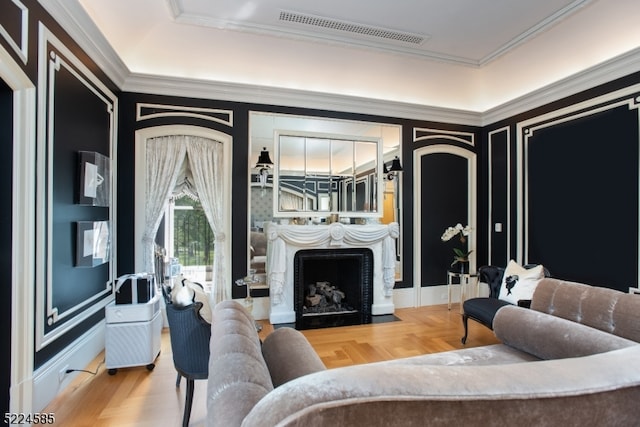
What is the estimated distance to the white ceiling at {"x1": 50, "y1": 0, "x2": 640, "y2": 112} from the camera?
10.1ft

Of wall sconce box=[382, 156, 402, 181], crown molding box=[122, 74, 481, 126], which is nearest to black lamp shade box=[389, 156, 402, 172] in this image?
wall sconce box=[382, 156, 402, 181]

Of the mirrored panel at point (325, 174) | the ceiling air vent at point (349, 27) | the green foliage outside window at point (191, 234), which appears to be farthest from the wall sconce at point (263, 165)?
the ceiling air vent at point (349, 27)

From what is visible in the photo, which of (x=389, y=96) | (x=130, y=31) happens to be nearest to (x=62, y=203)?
(x=130, y=31)

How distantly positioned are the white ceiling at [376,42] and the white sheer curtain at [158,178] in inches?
28.9

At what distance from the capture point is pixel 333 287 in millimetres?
4520

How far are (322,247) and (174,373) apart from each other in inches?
79.4

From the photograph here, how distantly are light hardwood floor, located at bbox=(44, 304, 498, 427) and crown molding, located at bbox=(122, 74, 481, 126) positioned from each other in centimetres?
268

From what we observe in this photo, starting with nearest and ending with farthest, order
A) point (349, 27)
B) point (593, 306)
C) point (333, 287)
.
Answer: point (593, 306), point (349, 27), point (333, 287)

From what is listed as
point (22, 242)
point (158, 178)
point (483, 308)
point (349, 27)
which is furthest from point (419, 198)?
point (22, 242)

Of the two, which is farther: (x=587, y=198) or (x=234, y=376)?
(x=587, y=198)

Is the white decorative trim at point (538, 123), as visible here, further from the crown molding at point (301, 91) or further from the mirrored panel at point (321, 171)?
the mirrored panel at point (321, 171)

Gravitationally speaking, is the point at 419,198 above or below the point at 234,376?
above

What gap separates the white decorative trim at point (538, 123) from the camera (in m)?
3.17

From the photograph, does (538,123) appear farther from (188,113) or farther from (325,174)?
(188,113)
